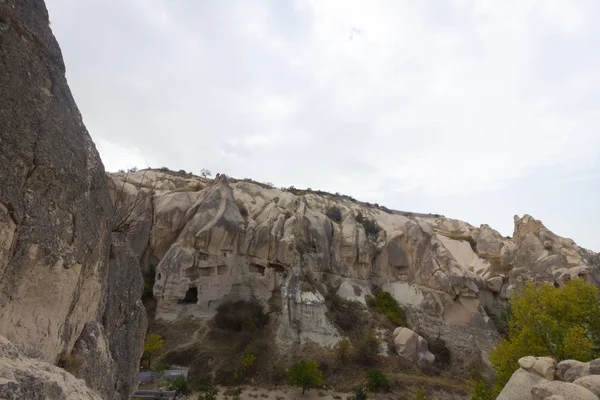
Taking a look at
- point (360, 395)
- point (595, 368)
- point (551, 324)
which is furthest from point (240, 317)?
point (595, 368)

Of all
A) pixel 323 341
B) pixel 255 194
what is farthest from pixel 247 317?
pixel 255 194

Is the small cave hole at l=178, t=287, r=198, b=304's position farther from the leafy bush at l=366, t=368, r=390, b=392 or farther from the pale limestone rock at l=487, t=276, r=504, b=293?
the pale limestone rock at l=487, t=276, r=504, b=293

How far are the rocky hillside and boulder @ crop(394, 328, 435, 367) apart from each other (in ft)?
6.43

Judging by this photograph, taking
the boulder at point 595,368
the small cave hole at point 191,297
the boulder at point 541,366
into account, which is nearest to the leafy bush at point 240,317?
the small cave hole at point 191,297

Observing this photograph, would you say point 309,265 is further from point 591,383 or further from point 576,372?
point 591,383

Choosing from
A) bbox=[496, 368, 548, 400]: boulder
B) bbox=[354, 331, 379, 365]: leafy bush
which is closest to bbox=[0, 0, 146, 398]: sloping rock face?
bbox=[496, 368, 548, 400]: boulder

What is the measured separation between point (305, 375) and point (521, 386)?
34.1 feet

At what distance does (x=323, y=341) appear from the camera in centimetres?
1991

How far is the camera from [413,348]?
2019 centimetres

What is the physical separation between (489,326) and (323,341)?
12.3 m

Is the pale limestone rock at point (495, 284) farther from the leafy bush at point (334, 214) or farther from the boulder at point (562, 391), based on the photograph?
the boulder at point (562, 391)

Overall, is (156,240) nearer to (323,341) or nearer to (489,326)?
(323,341)

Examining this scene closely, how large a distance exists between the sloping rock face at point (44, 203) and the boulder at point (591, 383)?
827 centimetres

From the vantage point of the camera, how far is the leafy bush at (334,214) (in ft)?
103
